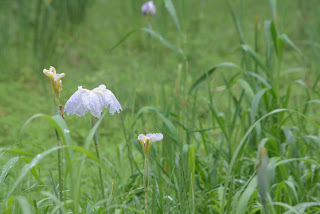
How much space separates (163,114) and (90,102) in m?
0.74

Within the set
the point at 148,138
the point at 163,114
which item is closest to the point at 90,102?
the point at 148,138

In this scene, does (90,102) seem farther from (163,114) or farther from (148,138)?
(163,114)

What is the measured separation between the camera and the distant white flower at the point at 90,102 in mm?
1076

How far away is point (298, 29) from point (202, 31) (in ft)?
2.92

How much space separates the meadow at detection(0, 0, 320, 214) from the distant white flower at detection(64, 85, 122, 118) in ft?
0.23

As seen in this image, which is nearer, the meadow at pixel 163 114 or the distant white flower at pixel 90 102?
the distant white flower at pixel 90 102

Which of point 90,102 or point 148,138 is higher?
point 90,102

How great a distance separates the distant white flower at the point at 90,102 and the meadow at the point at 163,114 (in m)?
0.07

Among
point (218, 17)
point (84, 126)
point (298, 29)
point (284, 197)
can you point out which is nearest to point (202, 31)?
point (218, 17)

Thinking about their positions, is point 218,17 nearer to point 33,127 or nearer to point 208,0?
point 208,0

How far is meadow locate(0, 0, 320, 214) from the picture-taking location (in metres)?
1.19

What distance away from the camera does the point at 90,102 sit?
1074mm

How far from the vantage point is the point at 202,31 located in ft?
14.1

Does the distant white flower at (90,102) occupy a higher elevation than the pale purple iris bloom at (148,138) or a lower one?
higher
